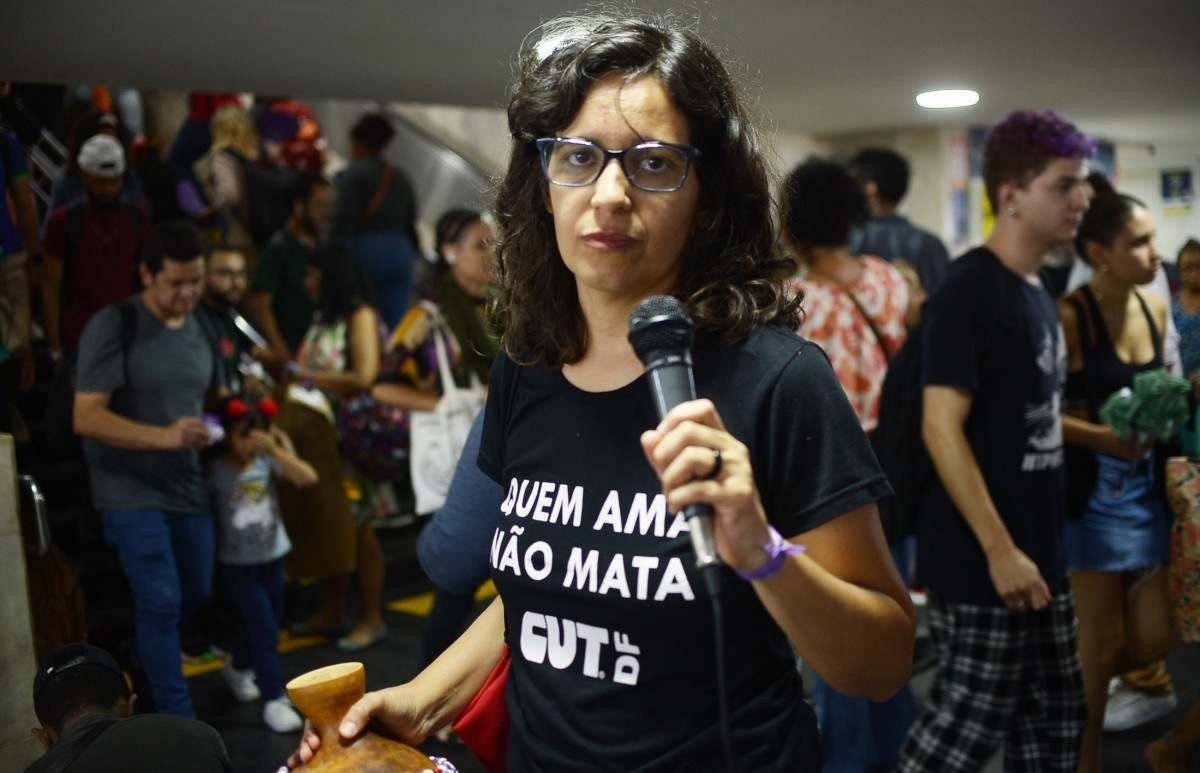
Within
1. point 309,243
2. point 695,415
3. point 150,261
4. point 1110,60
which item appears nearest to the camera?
point 695,415

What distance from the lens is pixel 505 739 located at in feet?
6.32

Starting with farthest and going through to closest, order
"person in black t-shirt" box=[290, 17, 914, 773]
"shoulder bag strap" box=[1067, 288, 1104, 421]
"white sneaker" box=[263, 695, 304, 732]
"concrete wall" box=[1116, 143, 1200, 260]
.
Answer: "white sneaker" box=[263, 695, 304, 732] < "concrete wall" box=[1116, 143, 1200, 260] < "shoulder bag strap" box=[1067, 288, 1104, 421] < "person in black t-shirt" box=[290, 17, 914, 773]

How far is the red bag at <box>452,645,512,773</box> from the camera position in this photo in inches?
74.5

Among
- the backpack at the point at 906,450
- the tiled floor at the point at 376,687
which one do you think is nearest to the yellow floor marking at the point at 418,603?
the tiled floor at the point at 376,687

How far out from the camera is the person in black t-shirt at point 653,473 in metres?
1.57

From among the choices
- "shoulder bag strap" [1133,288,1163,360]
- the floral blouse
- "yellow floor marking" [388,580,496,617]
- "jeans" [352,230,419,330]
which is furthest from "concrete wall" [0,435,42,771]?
"jeans" [352,230,419,330]

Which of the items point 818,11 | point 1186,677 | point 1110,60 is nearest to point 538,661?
point 818,11

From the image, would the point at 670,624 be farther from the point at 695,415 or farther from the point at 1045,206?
the point at 1045,206

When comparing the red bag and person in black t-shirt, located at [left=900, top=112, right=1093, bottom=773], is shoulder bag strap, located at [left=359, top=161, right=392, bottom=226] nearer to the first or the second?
person in black t-shirt, located at [left=900, top=112, right=1093, bottom=773]

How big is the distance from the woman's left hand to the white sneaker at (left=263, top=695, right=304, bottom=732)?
3.76 metres

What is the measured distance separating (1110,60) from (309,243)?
4999mm

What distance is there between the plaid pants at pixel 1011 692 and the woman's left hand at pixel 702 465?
8.10 ft

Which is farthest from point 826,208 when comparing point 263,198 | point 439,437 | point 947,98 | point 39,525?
point 263,198

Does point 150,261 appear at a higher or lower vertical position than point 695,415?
higher
